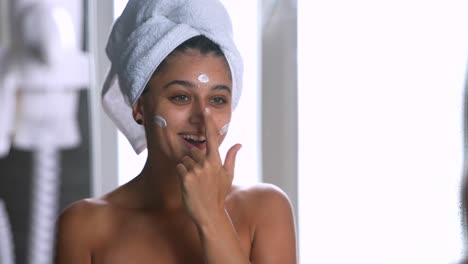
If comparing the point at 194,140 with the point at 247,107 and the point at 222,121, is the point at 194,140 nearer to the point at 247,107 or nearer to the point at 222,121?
the point at 222,121

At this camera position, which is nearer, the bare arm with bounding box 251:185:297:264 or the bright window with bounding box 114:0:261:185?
the bare arm with bounding box 251:185:297:264

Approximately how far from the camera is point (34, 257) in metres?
0.68

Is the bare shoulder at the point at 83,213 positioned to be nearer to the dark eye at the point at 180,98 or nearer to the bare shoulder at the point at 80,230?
the bare shoulder at the point at 80,230

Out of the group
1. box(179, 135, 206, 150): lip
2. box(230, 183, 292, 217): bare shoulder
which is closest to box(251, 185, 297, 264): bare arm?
box(230, 183, 292, 217): bare shoulder

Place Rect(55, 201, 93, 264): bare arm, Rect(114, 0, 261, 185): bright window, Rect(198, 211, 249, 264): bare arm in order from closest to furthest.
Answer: Rect(198, 211, 249, 264): bare arm
Rect(55, 201, 93, 264): bare arm
Rect(114, 0, 261, 185): bright window

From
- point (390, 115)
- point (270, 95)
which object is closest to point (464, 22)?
point (390, 115)

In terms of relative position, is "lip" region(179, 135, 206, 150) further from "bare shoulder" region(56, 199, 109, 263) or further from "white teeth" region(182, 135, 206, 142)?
"bare shoulder" region(56, 199, 109, 263)

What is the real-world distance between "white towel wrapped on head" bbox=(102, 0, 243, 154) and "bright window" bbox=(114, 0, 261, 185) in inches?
5.3

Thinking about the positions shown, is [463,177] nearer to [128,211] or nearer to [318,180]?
[318,180]

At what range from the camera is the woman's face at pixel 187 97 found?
1.98 ft

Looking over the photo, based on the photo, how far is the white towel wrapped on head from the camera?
60 centimetres

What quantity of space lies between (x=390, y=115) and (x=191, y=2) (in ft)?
1.09

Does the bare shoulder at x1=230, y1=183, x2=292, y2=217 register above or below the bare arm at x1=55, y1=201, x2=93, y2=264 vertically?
above

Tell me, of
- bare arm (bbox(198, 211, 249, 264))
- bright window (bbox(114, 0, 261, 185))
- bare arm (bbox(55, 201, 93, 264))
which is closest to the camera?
bare arm (bbox(198, 211, 249, 264))
